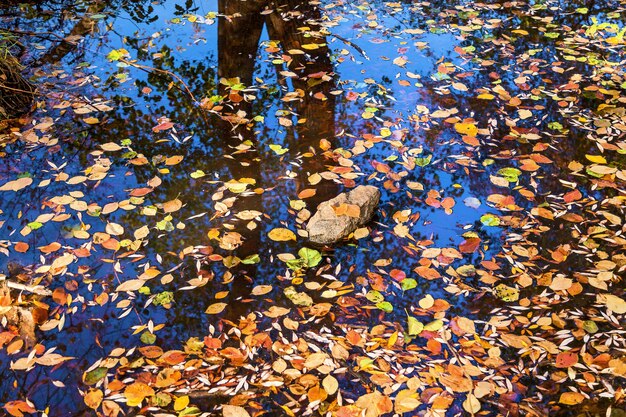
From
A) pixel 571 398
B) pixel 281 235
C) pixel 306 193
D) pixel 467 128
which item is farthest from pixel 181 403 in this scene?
pixel 467 128

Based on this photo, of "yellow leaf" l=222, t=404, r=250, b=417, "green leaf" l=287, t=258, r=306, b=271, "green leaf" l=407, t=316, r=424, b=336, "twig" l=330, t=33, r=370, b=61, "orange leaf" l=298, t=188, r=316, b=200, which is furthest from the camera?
"twig" l=330, t=33, r=370, b=61

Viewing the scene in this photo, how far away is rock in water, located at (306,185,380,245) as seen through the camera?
4.20 meters

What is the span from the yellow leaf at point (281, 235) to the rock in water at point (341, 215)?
5.4 inches

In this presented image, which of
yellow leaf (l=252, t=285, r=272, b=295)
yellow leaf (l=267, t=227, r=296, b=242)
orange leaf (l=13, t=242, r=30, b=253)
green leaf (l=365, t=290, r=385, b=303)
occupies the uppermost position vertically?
orange leaf (l=13, t=242, r=30, b=253)

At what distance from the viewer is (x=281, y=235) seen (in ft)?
14.1

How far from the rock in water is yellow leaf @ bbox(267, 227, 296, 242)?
136 mm

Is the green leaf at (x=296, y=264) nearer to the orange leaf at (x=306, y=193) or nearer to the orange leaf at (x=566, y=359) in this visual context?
the orange leaf at (x=306, y=193)

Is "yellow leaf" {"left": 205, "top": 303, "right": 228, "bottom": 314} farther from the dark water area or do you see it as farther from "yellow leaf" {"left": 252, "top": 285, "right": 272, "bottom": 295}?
"yellow leaf" {"left": 252, "top": 285, "right": 272, "bottom": 295}

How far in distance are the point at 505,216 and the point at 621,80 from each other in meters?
2.89

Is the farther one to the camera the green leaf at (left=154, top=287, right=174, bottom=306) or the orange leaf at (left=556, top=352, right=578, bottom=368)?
the green leaf at (left=154, top=287, right=174, bottom=306)

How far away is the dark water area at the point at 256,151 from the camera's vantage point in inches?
151

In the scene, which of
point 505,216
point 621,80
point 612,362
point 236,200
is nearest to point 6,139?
point 236,200

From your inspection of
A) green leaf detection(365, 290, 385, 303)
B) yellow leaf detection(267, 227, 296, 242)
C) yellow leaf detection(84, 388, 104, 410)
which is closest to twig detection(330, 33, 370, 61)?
yellow leaf detection(267, 227, 296, 242)

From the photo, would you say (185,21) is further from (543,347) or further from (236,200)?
(543,347)
